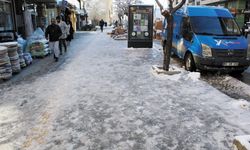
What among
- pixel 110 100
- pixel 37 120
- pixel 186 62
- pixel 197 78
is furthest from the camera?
pixel 186 62

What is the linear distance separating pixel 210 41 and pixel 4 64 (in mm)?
6655

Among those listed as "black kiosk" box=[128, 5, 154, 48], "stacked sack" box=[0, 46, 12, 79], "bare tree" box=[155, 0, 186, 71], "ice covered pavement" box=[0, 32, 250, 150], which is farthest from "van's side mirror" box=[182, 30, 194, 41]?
"stacked sack" box=[0, 46, 12, 79]

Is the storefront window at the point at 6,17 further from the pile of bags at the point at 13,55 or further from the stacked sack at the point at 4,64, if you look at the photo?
the stacked sack at the point at 4,64

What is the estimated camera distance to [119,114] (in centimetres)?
563

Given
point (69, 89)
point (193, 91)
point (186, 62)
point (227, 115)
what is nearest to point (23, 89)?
point (69, 89)

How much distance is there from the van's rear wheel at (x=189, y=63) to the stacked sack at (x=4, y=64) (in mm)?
6098

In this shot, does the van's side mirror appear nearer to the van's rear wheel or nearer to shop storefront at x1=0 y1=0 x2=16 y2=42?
the van's rear wheel

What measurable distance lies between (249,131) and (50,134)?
3.38 metres

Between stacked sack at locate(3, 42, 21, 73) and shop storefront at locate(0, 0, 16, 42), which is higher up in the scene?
shop storefront at locate(0, 0, 16, 42)

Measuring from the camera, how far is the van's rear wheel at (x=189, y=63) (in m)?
10.1

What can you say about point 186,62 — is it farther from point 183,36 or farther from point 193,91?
point 193,91

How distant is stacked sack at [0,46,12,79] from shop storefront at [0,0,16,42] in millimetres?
4689

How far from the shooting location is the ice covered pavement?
4477 mm

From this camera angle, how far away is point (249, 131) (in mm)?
4855
